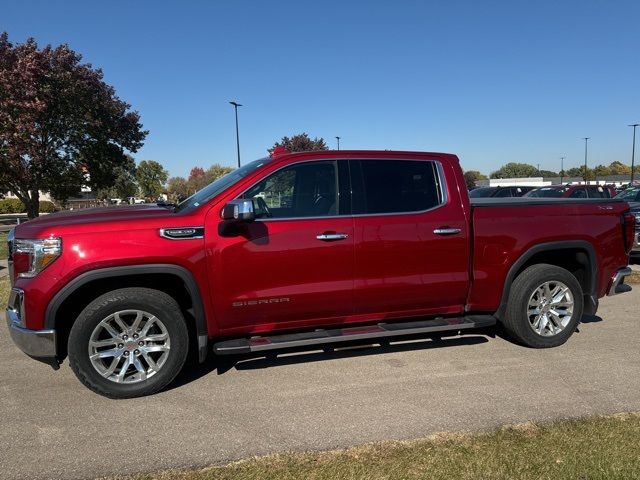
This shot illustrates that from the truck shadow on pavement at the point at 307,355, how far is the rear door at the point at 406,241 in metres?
0.63

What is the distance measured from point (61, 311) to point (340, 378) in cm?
Answer: 234

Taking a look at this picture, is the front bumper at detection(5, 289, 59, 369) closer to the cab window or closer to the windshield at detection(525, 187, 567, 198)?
the cab window

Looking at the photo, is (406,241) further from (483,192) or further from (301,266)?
(483,192)

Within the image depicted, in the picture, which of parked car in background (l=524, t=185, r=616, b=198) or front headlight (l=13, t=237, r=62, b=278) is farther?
parked car in background (l=524, t=185, r=616, b=198)

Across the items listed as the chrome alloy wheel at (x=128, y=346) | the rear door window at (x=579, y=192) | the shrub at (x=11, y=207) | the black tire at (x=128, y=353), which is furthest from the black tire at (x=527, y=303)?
the shrub at (x=11, y=207)

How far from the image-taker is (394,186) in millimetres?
4707

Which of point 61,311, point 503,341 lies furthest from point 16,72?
point 503,341

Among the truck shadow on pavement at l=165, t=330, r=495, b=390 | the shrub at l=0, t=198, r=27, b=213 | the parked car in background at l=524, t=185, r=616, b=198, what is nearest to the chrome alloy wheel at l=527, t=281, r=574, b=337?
the truck shadow on pavement at l=165, t=330, r=495, b=390

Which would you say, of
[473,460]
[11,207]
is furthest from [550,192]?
[11,207]

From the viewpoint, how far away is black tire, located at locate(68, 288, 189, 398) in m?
3.89

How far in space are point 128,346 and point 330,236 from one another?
1850 millimetres

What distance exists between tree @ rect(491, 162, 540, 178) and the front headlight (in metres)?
134

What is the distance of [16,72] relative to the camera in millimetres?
20312

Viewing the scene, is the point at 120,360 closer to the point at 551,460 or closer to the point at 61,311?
→ the point at 61,311
